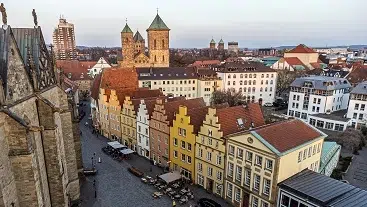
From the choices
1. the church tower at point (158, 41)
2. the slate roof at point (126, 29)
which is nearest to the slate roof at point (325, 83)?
→ the church tower at point (158, 41)

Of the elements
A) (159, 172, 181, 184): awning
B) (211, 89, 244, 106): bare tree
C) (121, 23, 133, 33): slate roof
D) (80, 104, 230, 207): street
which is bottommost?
(80, 104, 230, 207): street

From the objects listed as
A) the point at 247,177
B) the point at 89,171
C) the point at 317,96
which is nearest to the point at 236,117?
the point at 247,177

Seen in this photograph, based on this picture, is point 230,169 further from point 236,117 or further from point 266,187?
point 236,117

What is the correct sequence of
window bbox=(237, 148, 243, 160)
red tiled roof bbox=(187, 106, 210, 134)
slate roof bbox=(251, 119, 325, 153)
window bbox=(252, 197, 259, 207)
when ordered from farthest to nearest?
red tiled roof bbox=(187, 106, 210, 134) < window bbox=(237, 148, 243, 160) < window bbox=(252, 197, 259, 207) < slate roof bbox=(251, 119, 325, 153)

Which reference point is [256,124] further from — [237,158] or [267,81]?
[267,81]

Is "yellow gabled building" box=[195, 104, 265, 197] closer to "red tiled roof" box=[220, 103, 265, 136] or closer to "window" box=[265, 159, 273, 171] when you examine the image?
"red tiled roof" box=[220, 103, 265, 136]

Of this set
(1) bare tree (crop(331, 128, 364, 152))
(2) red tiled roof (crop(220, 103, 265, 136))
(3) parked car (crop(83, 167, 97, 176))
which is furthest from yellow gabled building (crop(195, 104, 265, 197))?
(1) bare tree (crop(331, 128, 364, 152))

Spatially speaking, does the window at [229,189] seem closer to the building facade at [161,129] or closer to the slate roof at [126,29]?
the building facade at [161,129]
